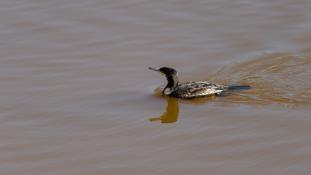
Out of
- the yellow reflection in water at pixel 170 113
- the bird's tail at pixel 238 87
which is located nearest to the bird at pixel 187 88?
the bird's tail at pixel 238 87

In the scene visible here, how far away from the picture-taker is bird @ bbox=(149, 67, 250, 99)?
35.8ft

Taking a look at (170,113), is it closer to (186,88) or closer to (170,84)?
(186,88)

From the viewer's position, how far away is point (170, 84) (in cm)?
1126

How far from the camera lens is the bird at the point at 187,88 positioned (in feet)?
35.8

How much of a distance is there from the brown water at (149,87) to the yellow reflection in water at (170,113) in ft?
0.05

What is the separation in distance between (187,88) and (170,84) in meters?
0.29

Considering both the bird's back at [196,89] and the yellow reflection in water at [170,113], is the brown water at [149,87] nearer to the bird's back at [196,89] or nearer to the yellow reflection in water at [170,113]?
the yellow reflection in water at [170,113]

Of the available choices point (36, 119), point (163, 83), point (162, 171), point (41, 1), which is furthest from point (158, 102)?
point (41, 1)

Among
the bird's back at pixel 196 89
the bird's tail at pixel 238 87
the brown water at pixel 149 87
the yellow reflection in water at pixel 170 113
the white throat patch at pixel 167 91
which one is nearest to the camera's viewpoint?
the brown water at pixel 149 87

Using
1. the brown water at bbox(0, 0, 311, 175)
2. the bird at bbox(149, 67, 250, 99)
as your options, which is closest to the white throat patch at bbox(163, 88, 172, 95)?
the bird at bbox(149, 67, 250, 99)

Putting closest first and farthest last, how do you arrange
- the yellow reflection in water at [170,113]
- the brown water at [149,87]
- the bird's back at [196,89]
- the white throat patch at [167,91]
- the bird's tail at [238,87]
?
1. the brown water at [149,87]
2. the yellow reflection in water at [170,113]
3. the bird's back at [196,89]
4. the bird's tail at [238,87]
5. the white throat patch at [167,91]

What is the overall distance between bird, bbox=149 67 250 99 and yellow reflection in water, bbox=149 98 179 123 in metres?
0.12

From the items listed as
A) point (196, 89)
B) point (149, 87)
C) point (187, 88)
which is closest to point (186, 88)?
point (187, 88)

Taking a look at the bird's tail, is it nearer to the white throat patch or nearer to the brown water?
the brown water
